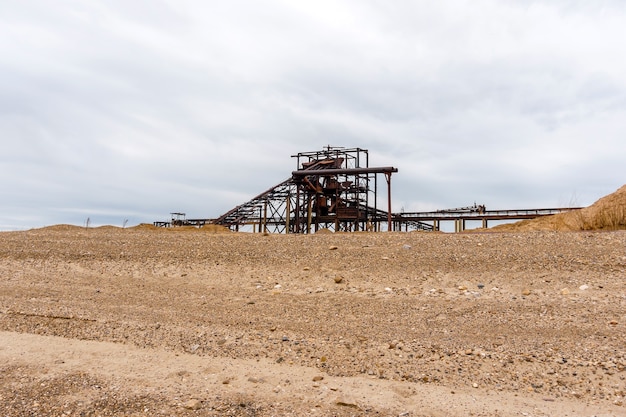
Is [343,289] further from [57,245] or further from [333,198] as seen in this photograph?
[333,198]

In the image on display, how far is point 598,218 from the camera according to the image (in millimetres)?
15234

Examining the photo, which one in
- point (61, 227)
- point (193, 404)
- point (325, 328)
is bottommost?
point (193, 404)

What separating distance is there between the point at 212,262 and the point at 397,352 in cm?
697

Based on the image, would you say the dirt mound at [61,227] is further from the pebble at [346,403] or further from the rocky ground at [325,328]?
the pebble at [346,403]

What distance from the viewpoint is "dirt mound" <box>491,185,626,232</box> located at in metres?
14.6

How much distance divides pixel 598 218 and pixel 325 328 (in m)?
12.8

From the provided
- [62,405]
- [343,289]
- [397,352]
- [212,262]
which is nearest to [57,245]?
Answer: [212,262]

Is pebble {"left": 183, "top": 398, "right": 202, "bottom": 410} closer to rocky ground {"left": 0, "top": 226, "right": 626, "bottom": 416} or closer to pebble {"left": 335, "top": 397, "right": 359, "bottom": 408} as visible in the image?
rocky ground {"left": 0, "top": 226, "right": 626, "bottom": 416}

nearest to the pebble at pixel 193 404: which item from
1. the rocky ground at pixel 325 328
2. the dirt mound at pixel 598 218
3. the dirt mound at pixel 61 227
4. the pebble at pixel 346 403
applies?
the rocky ground at pixel 325 328

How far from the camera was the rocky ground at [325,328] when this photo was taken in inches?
187

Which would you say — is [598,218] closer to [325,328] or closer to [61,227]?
[325,328]

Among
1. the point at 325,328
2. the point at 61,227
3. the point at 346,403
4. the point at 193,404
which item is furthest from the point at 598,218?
the point at 61,227

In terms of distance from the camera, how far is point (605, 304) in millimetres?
7555

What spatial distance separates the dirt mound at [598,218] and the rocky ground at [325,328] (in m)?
4.13
